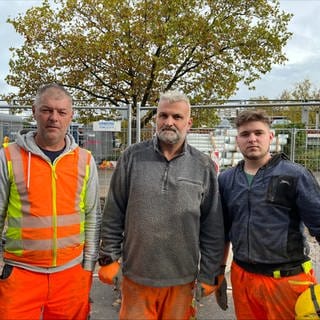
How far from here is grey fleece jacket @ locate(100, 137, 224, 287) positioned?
102 inches

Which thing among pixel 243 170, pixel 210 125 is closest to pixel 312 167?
pixel 210 125

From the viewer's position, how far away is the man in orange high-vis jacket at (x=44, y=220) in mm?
2555

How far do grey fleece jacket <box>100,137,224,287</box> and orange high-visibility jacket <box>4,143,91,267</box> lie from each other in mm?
290

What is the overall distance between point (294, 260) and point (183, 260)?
29.3 inches

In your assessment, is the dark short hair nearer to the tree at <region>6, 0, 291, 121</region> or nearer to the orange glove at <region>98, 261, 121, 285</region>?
the orange glove at <region>98, 261, 121, 285</region>

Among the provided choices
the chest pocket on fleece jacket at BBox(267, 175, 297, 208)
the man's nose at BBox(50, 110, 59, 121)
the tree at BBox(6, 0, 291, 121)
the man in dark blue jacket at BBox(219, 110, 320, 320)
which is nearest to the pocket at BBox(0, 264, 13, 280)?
the man's nose at BBox(50, 110, 59, 121)

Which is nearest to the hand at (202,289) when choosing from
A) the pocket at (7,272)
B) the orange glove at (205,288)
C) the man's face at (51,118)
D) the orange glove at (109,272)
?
the orange glove at (205,288)

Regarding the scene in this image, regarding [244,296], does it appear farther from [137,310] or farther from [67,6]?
[67,6]

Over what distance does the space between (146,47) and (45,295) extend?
33.1 ft

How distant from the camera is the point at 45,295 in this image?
2.58 metres

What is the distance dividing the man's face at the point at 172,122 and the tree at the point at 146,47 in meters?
8.88

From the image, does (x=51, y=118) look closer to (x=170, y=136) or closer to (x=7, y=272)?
(x=170, y=136)

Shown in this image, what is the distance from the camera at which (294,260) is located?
8.66ft

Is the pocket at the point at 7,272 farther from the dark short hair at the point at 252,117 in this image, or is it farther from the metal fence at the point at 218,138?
the metal fence at the point at 218,138
